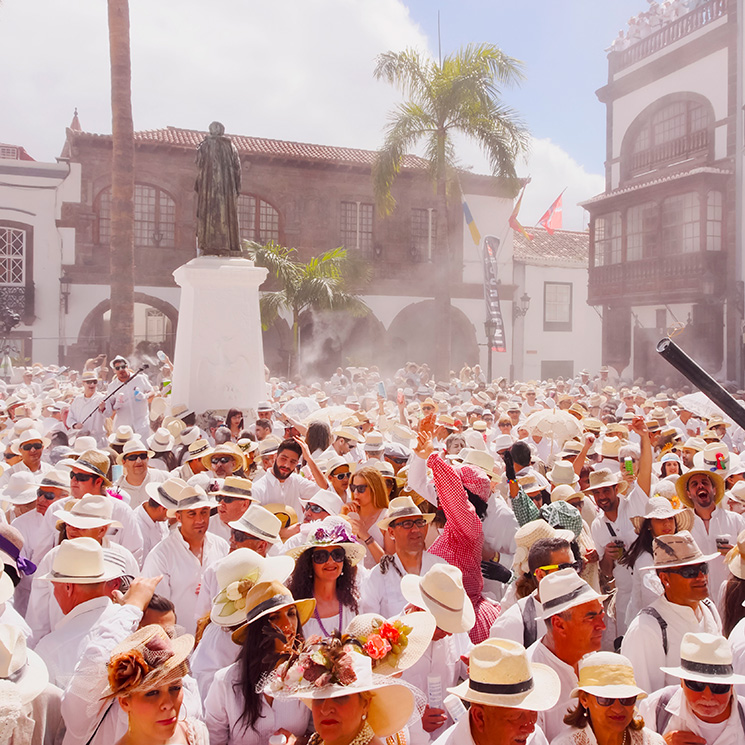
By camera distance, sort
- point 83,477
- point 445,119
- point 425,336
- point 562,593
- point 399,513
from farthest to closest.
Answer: point 425,336
point 445,119
point 83,477
point 399,513
point 562,593

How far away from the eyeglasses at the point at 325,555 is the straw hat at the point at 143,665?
3.78 feet

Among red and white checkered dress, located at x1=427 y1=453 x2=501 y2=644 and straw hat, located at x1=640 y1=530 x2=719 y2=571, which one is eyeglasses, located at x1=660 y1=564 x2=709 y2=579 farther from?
red and white checkered dress, located at x1=427 y1=453 x2=501 y2=644

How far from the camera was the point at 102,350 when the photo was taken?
27.3 m

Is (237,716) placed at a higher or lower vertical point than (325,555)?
lower

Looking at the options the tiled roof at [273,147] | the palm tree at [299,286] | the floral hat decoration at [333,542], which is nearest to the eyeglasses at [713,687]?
the floral hat decoration at [333,542]

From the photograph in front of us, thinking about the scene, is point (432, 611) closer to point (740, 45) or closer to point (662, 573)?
point (662, 573)

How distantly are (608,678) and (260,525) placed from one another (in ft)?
7.03

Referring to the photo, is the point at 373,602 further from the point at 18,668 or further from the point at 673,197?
the point at 673,197

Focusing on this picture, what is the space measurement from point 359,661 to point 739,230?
24.5 meters

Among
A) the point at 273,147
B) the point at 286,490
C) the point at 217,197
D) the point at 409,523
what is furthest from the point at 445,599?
the point at 273,147

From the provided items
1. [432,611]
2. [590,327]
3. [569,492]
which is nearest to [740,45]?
[590,327]

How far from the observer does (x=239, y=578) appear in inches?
128

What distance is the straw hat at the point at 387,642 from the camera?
2.50 m

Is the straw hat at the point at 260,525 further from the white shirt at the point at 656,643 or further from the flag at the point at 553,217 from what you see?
the flag at the point at 553,217
